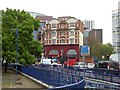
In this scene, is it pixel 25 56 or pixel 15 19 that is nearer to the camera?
pixel 25 56

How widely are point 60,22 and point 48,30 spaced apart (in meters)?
5.22

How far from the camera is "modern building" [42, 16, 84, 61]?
294 ft

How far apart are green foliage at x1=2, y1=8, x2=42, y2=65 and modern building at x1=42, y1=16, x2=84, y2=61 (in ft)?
148

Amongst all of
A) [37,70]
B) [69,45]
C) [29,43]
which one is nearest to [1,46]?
[29,43]

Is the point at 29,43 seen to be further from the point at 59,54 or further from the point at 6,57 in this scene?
the point at 59,54

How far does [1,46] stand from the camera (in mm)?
39688

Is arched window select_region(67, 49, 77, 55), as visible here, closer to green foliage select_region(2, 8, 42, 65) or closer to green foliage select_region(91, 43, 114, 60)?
green foliage select_region(91, 43, 114, 60)

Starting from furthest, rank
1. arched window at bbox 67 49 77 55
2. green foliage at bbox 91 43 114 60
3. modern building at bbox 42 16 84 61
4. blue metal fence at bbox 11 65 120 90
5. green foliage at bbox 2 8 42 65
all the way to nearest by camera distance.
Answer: green foliage at bbox 91 43 114 60 → modern building at bbox 42 16 84 61 → arched window at bbox 67 49 77 55 → green foliage at bbox 2 8 42 65 → blue metal fence at bbox 11 65 120 90

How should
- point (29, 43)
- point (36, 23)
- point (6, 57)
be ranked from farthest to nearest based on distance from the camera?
1. point (36, 23)
2. point (29, 43)
3. point (6, 57)

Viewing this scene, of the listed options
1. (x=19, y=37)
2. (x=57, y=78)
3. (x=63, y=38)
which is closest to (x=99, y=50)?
(x=63, y=38)

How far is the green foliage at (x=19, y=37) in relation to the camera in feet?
132

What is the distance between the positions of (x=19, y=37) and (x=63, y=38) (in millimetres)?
51553

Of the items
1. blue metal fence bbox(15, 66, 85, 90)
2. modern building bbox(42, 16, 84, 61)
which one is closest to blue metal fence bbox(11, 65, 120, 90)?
blue metal fence bbox(15, 66, 85, 90)

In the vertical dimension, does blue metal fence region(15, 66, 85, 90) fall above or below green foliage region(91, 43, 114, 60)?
below
